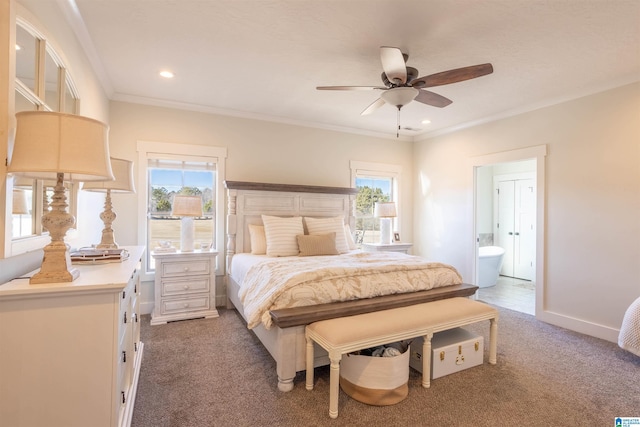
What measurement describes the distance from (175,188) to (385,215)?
123 inches

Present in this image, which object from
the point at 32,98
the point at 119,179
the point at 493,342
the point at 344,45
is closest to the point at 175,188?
the point at 119,179

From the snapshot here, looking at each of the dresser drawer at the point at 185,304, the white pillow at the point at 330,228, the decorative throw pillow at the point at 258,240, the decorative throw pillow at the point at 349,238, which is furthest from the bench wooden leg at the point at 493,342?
the dresser drawer at the point at 185,304

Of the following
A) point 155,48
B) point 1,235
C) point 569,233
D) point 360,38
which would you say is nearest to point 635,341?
point 569,233

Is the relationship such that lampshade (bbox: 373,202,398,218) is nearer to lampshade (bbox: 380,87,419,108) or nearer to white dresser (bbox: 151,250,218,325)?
lampshade (bbox: 380,87,419,108)

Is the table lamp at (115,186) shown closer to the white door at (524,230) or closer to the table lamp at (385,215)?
the table lamp at (385,215)

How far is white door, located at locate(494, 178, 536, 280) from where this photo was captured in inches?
228

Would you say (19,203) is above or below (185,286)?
above

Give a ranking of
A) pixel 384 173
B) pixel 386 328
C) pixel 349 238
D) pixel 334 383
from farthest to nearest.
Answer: pixel 384 173 < pixel 349 238 < pixel 386 328 < pixel 334 383

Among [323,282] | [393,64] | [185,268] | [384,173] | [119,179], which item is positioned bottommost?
[185,268]

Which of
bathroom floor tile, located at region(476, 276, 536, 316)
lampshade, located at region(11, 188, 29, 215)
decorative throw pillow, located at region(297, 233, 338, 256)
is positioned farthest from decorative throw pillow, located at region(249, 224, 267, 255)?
bathroom floor tile, located at region(476, 276, 536, 316)

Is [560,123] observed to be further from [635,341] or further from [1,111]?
[1,111]

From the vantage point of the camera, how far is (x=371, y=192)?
214 inches

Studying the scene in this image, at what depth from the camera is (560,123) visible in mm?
3543

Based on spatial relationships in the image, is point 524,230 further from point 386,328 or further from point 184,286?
point 184,286
